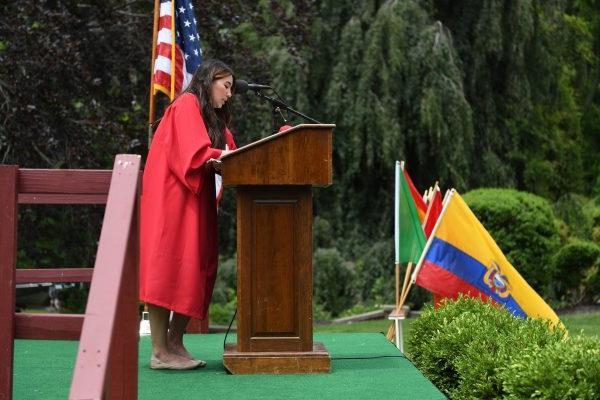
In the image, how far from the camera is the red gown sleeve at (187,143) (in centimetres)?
634

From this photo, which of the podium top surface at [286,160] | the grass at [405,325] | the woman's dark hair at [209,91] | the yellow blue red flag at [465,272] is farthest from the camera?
the grass at [405,325]

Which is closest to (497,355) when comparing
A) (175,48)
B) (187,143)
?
(187,143)

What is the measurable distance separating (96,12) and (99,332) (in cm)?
1155

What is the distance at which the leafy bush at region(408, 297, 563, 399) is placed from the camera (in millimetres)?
5367

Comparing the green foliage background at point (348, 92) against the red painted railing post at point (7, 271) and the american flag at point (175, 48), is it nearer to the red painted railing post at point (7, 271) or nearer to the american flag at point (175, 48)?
the american flag at point (175, 48)

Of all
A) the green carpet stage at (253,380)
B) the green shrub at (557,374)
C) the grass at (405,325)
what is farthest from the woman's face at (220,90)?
the grass at (405,325)

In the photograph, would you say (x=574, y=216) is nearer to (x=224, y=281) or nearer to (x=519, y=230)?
(x=519, y=230)

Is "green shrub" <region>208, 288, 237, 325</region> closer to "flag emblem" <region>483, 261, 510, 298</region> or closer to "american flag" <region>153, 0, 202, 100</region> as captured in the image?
"american flag" <region>153, 0, 202, 100</region>

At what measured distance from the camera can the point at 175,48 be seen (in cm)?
924

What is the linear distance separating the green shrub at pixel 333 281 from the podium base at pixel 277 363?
9692 mm

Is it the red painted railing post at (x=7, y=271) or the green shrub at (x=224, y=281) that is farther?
the green shrub at (x=224, y=281)

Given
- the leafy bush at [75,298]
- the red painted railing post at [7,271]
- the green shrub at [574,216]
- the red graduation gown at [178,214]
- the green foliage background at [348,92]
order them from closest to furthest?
the red painted railing post at [7,271] < the red graduation gown at [178,214] < the green foliage background at [348,92] < the green shrub at [574,216] < the leafy bush at [75,298]

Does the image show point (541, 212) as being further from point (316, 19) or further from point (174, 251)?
point (174, 251)

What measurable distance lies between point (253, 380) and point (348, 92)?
1109 cm
